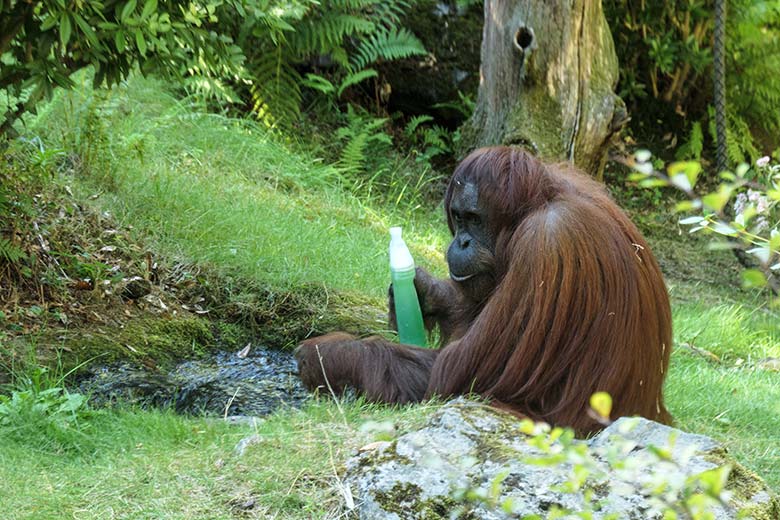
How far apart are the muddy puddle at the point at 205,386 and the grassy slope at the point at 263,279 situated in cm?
33

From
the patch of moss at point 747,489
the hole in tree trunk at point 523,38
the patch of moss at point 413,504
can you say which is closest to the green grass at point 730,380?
the patch of moss at point 747,489

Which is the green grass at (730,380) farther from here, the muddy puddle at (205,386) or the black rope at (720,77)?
the muddy puddle at (205,386)

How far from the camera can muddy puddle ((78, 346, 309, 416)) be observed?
13.8ft

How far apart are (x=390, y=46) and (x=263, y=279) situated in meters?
3.53

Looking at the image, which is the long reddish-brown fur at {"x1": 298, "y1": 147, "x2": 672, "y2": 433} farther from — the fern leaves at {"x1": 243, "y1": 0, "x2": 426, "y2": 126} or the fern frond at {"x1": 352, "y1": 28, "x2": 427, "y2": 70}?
the fern frond at {"x1": 352, "y1": 28, "x2": 427, "y2": 70}

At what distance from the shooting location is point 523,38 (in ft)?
19.8

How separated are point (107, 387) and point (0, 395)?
524 millimetres

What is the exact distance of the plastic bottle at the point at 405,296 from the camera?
4.27 meters

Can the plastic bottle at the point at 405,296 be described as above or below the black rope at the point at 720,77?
below

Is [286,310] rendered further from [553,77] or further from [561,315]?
[553,77]

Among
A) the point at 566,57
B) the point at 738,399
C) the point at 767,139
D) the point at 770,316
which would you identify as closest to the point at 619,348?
the point at 738,399

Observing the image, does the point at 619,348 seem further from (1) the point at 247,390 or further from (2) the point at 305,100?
(2) the point at 305,100

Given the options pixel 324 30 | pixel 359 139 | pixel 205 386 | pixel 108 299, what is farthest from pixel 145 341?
pixel 324 30

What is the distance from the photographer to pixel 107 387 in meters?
4.25
